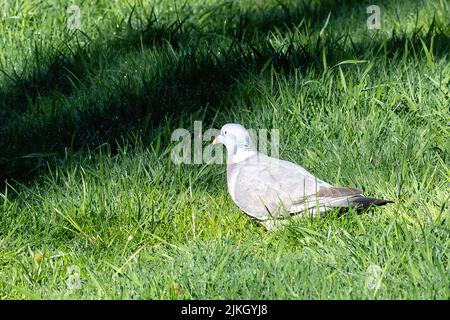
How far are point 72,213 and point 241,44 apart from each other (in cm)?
182

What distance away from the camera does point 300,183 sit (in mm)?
4293

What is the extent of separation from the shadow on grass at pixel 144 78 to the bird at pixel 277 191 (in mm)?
623

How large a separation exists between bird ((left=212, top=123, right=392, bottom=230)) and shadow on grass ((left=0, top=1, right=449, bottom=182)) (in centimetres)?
62

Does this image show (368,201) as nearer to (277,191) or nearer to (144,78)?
(277,191)

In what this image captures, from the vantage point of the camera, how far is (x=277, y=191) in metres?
4.34

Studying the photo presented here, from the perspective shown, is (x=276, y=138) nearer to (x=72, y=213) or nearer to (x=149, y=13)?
(x=72, y=213)

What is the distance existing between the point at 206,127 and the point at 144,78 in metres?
0.56

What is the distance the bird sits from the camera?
4105 mm

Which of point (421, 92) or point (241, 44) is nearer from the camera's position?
point (421, 92)

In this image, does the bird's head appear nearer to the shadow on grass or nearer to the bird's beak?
the bird's beak

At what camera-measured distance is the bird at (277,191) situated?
411cm

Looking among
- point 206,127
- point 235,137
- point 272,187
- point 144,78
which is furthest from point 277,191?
point 144,78

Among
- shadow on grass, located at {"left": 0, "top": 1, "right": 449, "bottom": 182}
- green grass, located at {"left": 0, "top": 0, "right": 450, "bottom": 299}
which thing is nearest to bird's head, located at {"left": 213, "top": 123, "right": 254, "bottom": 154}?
green grass, located at {"left": 0, "top": 0, "right": 450, "bottom": 299}
